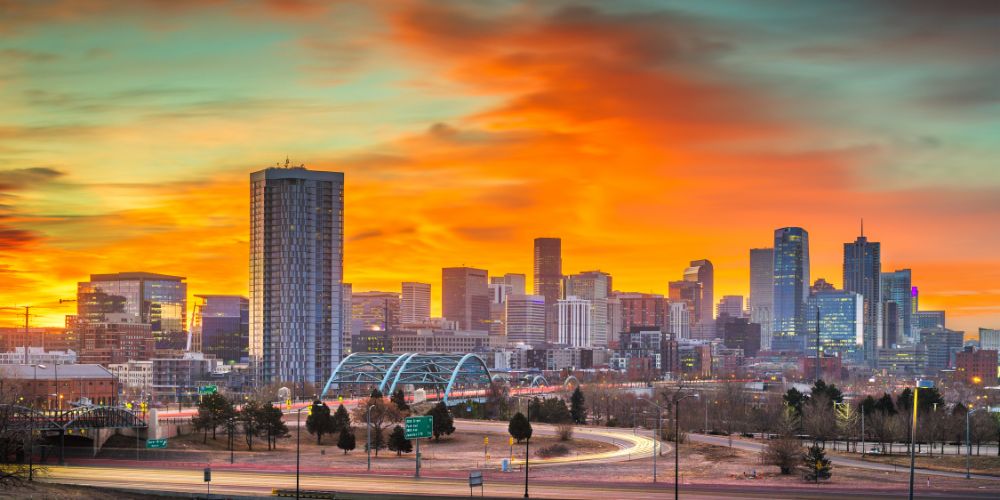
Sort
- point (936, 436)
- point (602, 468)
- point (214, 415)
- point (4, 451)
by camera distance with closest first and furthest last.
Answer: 1. point (4, 451)
2. point (602, 468)
3. point (214, 415)
4. point (936, 436)

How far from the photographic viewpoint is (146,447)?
14300cm

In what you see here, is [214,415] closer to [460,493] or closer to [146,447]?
[146,447]

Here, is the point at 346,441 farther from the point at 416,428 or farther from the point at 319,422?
the point at 416,428

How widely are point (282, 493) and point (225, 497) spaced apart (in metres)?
5.44

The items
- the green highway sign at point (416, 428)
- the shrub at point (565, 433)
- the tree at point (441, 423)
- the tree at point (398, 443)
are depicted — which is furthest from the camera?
the tree at point (441, 423)

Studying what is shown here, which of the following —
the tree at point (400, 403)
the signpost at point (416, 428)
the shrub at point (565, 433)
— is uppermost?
the signpost at point (416, 428)

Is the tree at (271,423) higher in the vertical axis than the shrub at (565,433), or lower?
higher

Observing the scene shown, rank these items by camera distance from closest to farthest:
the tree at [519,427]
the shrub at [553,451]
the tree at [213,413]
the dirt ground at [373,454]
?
1. the dirt ground at [373,454]
2. the shrub at [553,451]
3. the tree at [519,427]
4. the tree at [213,413]

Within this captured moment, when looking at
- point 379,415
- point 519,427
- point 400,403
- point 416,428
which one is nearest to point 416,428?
point 416,428

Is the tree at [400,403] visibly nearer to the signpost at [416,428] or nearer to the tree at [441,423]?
the tree at [441,423]

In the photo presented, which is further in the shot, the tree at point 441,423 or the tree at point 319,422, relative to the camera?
the tree at point 441,423

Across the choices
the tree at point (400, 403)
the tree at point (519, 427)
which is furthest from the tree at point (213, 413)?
the tree at point (519, 427)

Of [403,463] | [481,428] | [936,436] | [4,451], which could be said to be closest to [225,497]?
[4,451]

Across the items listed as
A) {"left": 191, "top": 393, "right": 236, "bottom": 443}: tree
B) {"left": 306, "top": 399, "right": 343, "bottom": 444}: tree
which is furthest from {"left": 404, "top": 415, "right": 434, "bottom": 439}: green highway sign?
{"left": 306, "top": 399, "right": 343, "bottom": 444}: tree
